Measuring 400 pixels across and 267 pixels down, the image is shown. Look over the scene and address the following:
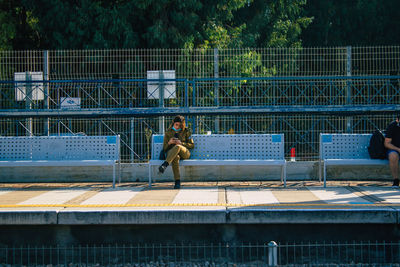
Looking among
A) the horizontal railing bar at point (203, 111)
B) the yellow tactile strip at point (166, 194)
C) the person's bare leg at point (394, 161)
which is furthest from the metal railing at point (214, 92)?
the person's bare leg at point (394, 161)

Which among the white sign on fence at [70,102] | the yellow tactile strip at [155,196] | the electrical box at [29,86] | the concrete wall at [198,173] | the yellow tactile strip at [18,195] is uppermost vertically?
the electrical box at [29,86]

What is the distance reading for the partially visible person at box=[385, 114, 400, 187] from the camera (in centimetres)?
973

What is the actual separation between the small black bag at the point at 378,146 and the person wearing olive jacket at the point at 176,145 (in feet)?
11.6

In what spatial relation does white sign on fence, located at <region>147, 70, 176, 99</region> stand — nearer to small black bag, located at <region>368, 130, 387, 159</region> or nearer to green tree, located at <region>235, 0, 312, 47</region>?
small black bag, located at <region>368, 130, 387, 159</region>

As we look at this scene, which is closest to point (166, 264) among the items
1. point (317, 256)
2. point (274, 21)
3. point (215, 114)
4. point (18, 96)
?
point (317, 256)

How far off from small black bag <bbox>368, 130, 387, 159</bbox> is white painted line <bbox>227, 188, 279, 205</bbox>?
2.30 meters

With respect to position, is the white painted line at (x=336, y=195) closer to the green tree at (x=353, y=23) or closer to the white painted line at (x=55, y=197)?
the white painted line at (x=55, y=197)

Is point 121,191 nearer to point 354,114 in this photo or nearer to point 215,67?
point 215,67

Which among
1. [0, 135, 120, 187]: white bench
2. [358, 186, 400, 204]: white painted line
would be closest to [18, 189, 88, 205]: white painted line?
[0, 135, 120, 187]: white bench

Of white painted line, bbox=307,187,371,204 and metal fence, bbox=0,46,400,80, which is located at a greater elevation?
metal fence, bbox=0,46,400,80

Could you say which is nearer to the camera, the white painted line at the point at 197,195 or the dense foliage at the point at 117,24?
the white painted line at the point at 197,195

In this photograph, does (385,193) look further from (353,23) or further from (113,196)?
(353,23)

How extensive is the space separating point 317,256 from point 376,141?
382 centimetres

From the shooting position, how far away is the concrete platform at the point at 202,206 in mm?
6867
